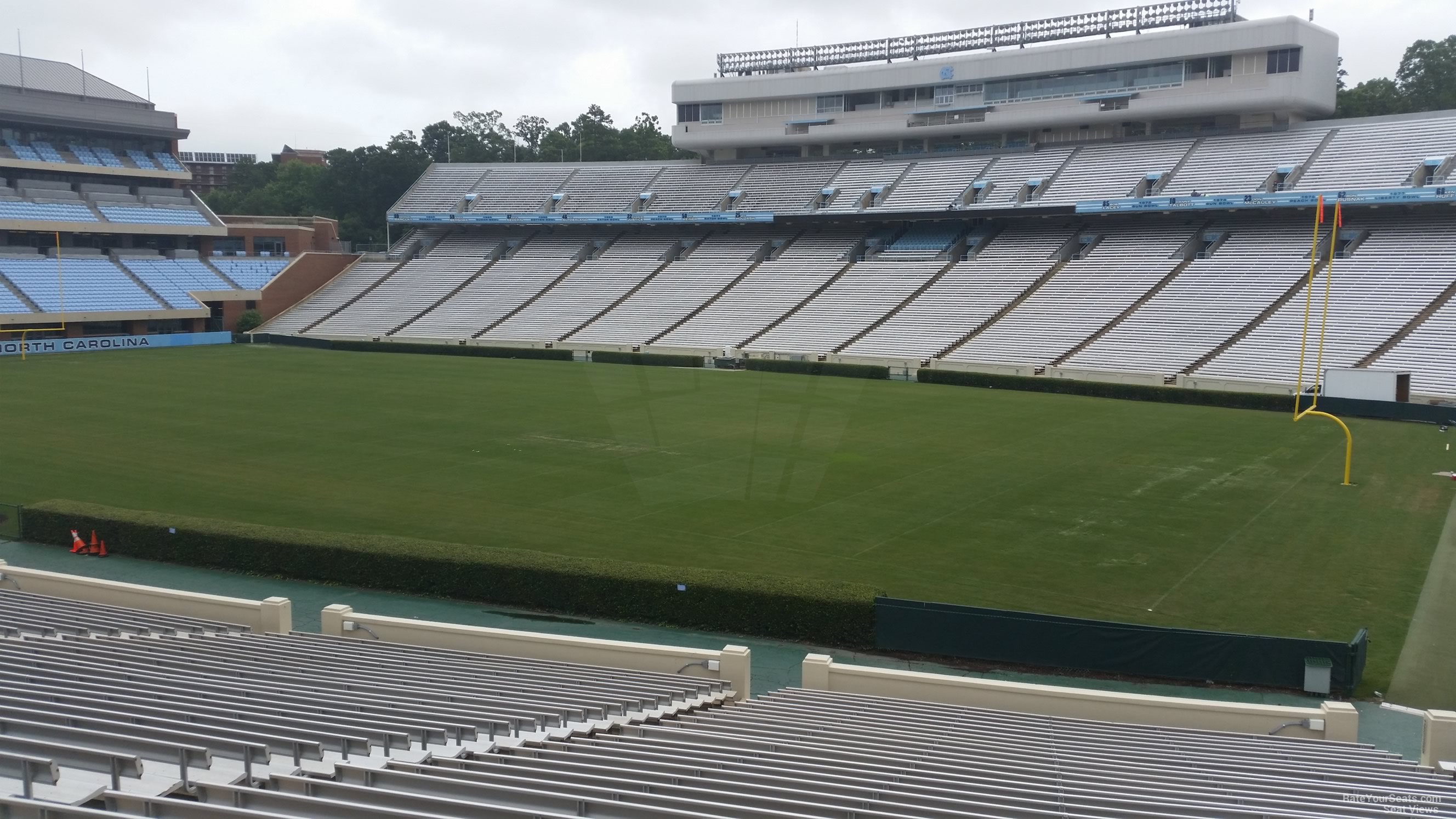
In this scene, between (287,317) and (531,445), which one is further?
(287,317)

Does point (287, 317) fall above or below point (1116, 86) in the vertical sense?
below

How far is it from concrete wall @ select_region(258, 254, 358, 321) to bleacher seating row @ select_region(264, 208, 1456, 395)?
1.09m

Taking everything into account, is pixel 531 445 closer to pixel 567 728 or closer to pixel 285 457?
pixel 285 457

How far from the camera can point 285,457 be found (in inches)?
1162

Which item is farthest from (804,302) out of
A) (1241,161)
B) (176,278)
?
(176,278)

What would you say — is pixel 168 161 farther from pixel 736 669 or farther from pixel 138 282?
pixel 736 669

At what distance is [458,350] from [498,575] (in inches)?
1768

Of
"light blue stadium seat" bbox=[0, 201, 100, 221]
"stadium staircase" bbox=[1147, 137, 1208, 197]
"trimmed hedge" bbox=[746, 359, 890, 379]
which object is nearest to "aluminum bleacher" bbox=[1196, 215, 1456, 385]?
"stadium staircase" bbox=[1147, 137, 1208, 197]

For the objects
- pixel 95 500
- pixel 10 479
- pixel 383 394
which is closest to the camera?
pixel 95 500

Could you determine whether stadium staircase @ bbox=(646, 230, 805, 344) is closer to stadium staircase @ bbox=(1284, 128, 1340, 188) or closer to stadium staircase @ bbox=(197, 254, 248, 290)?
stadium staircase @ bbox=(1284, 128, 1340, 188)

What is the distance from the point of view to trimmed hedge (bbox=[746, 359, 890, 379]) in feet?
169

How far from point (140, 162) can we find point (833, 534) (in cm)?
7040

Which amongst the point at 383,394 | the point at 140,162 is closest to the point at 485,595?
the point at 383,394

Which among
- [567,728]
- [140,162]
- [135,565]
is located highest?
[140,162]
